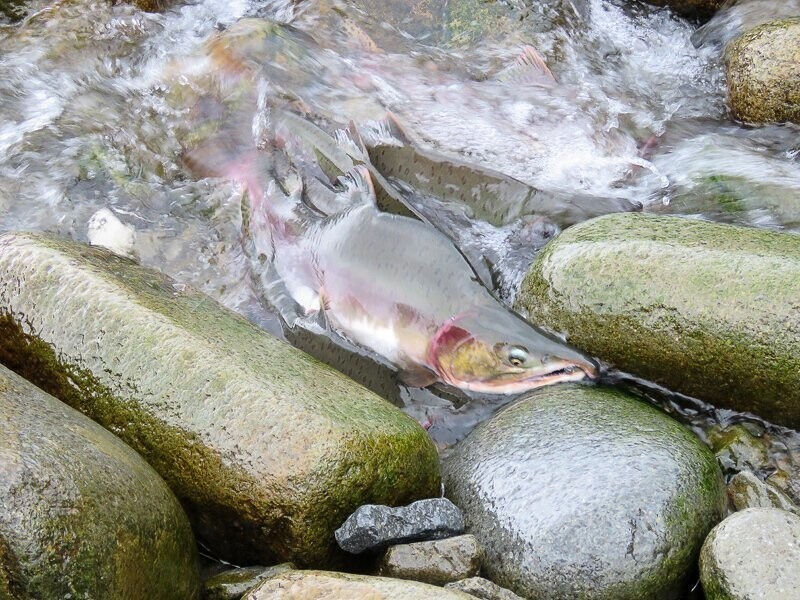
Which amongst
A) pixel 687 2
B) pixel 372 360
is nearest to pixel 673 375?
pixel 372 360

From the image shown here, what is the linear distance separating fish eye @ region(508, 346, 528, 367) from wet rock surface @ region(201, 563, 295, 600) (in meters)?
1.35

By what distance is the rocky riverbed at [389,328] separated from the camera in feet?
9.32

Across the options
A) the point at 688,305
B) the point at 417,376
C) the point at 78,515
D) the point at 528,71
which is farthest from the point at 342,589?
the point at 528,71

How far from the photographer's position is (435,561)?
115 inches

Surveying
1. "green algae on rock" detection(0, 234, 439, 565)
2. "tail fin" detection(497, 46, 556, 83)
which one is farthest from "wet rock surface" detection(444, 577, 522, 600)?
"tail fin" detection(497, 46, 556, 83)

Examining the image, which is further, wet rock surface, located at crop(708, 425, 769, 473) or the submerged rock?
wet rock surface, located at crop(708, 425, 769, 473)

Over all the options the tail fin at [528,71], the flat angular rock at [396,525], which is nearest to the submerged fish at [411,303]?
the flat angular rock at [396,525]

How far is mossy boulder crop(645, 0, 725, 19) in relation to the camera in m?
6.68

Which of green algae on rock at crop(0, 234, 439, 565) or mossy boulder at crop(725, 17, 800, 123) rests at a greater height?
mossy boulder at crop(725, 17, 800, 123)

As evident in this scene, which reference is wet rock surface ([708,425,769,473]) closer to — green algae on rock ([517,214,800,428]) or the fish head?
green algae on rock ([517,214,800,428])

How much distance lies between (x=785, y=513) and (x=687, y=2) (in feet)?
16.8

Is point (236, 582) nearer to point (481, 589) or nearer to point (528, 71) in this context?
point (481, 589)

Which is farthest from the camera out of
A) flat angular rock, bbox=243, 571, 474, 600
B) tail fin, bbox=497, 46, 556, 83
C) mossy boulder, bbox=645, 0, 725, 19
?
mossy boulder, bbox=645, 0, 725, 19

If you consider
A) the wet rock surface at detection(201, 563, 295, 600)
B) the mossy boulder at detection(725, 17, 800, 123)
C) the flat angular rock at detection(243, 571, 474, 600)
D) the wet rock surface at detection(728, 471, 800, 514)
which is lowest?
the wet rock surface at detection(201, 563, 295, 600)
